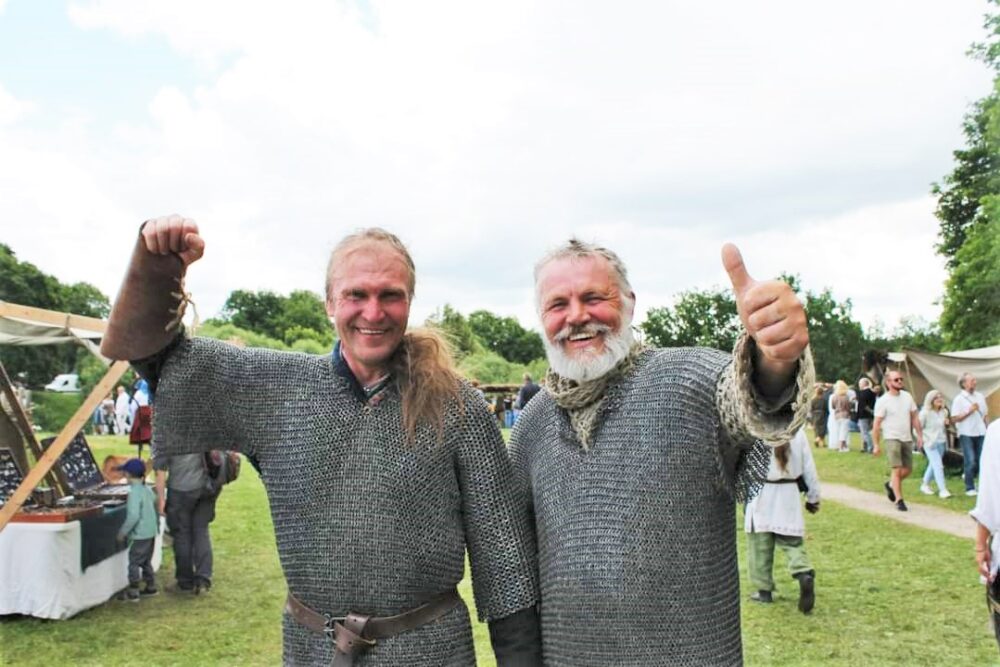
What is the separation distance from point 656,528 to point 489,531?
17.0 inches

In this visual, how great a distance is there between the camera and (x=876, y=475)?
13375 mm

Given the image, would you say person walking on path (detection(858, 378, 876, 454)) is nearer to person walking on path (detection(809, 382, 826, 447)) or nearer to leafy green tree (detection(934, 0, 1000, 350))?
person walking on path (detection(809, 382, 826, 447))

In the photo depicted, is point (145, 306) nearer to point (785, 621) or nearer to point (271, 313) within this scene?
point (785, 621)

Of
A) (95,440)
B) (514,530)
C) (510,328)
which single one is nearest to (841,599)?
(514,530)

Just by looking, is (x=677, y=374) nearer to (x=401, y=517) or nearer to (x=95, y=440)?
(x=401, y=517)

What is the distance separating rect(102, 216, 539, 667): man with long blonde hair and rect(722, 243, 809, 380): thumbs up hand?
2.72ft

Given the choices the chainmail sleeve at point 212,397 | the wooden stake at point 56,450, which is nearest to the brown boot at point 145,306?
the chainmail sleeve at point 212,397

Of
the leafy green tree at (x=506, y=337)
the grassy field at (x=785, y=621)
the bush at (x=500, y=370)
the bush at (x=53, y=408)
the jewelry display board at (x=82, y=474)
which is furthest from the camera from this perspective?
the leafy green tree at (x=506, y=337)

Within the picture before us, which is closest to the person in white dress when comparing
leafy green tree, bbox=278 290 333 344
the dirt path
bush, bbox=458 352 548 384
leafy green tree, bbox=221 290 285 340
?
the dirt path

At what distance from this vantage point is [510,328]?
230 ft

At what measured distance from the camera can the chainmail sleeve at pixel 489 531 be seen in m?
2.17

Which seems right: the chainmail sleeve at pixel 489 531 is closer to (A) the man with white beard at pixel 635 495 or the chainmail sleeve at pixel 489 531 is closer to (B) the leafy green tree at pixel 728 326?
(A) the man with white beard at pixel 635 495

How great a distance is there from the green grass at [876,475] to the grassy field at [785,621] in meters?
1.79

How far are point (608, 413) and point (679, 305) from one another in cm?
4998
